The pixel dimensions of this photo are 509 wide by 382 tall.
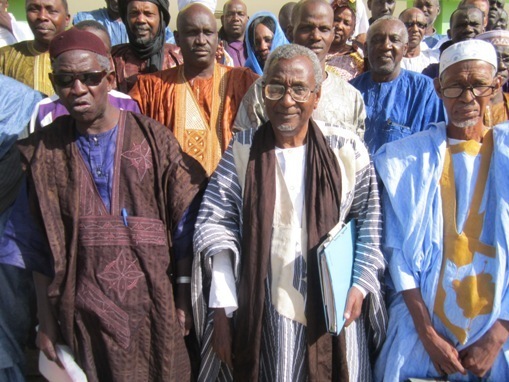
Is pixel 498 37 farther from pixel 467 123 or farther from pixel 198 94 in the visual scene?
pixel 198 94

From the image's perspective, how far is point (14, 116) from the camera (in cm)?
305

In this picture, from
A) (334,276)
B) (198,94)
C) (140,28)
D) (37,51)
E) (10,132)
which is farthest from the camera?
(140,28)

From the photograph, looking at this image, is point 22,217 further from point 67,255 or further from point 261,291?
point 261,291

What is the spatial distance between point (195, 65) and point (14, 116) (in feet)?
3.71

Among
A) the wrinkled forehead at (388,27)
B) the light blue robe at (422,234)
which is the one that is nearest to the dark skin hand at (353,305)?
the light blue robe at (422,234)

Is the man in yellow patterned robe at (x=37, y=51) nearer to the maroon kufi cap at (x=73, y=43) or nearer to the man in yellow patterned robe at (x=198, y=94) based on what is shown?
the man in yellow patterned robe at (x=198, y=94)

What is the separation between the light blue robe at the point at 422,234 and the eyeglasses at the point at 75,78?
1.45 meters

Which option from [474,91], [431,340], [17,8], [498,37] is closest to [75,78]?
[474,91]

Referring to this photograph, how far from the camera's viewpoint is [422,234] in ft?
8.40

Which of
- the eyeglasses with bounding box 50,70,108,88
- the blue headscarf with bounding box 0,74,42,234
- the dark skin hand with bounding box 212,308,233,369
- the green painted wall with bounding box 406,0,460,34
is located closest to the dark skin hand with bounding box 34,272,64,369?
the blue headscarf with bounding box 0,74,42,234

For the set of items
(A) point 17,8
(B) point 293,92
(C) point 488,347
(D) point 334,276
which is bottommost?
(C) point 488,347

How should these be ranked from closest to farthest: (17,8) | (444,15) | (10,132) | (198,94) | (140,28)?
(10,132)
(198,94)
(140,28)
(17,8)
(444,15)

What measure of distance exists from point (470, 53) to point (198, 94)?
5.37ft

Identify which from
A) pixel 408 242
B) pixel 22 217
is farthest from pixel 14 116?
pixel 408 242
